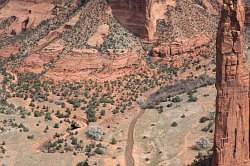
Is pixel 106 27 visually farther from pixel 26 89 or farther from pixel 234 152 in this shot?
pixel 234 152

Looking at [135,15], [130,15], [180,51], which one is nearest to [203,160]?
[180,51]

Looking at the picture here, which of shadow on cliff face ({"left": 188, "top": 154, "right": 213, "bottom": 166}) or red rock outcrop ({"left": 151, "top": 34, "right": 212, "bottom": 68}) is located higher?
red rock outcrop ({"left": 151, "top": 34, "right": 212, "bottom": 68})

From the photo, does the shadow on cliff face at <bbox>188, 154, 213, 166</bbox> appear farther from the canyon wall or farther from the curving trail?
the canyon wall

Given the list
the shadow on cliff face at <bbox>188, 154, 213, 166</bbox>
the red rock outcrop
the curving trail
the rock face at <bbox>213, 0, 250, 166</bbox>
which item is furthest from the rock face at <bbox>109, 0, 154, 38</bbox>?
the rock face at <bbox>213, 0, 250, 166</bbox>

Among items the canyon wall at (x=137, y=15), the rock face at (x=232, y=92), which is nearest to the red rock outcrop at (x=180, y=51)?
the canyon wall at (x=137, y=15)

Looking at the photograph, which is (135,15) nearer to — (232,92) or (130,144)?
(130,144)

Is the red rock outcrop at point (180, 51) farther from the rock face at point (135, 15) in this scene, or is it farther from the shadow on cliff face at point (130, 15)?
the shadow on cliff face at point (130, 15)

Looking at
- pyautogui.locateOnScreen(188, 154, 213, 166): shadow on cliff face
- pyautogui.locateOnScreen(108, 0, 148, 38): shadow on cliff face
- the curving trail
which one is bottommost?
the curving trail

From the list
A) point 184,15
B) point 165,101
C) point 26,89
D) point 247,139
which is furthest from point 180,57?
point 247,139
